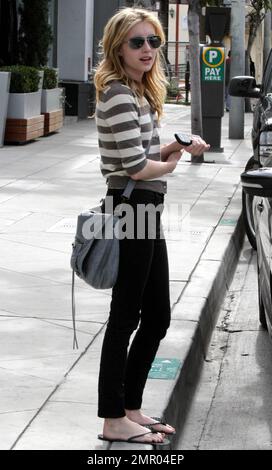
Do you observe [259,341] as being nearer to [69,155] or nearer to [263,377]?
[263,377]

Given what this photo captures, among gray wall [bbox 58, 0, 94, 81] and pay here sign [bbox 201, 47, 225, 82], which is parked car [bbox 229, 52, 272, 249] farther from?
gray wall [bbox 58, 0, 94, 81]

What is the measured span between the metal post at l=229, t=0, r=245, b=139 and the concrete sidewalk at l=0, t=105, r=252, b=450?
5658 millimetres

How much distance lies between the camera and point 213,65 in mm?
18844

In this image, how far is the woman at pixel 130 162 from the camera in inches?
188

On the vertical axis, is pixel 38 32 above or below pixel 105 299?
above

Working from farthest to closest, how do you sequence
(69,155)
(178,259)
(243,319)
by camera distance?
(69,155) < (178,259) < (243,319)

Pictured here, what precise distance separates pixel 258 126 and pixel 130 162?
6.12 metres

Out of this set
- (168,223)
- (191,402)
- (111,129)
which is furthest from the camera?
(168,223)

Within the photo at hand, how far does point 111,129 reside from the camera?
4.79 metres

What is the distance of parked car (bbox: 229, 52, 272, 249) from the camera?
10.1m

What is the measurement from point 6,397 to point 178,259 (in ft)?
13.2

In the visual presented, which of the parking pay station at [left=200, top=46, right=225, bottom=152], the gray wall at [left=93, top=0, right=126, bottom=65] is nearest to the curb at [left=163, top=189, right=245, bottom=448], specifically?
the parking pay station at [left=200, top=46, right=225, bottom=152]

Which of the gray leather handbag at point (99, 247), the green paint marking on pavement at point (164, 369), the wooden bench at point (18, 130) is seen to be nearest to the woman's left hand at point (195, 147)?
the gray leather handbag at point (99, 247)

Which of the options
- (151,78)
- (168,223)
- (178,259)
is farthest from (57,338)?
(168,223)
